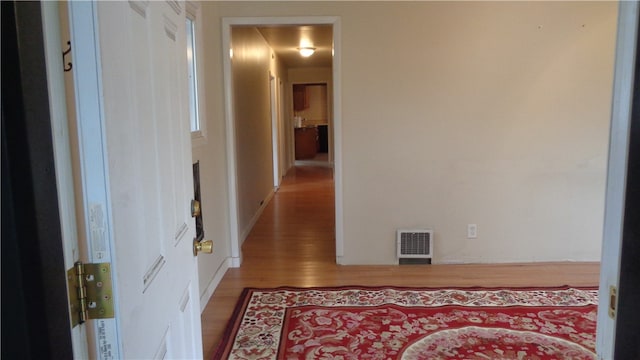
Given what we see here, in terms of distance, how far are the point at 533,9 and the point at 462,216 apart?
1781 mm

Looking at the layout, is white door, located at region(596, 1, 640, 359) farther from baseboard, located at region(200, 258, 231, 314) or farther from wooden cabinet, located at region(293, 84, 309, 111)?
wooden cabinet, located at region(293, 84, 309, 111)

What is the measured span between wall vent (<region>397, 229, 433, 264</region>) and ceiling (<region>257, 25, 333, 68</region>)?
7.63ft

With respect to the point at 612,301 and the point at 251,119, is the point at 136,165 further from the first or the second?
the point at 251,119

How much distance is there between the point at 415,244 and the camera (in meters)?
3.97

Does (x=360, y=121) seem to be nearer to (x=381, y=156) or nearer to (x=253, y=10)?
(x=381, y=156)

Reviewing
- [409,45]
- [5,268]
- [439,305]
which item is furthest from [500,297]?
[5,268]

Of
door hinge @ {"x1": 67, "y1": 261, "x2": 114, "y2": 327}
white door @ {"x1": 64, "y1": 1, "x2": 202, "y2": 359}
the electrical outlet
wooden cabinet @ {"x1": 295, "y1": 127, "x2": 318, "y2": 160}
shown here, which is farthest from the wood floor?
wooden cabinet @ {"x1": 295, "y1": 127, "x2": 318, "y2": 160}

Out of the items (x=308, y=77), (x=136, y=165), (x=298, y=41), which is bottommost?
(x=136, y=165)

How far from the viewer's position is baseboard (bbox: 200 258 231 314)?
3166mm

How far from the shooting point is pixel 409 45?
380cm

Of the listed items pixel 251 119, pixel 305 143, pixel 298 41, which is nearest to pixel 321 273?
pixel 251 119

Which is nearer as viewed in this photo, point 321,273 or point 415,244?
point 321,273

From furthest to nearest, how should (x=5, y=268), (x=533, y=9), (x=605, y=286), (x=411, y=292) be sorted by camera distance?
(x=533, y=9)
(x=411, y=292)
(x=605, y=286)
(x=5, y=268)

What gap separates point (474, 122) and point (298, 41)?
12.5 ft
